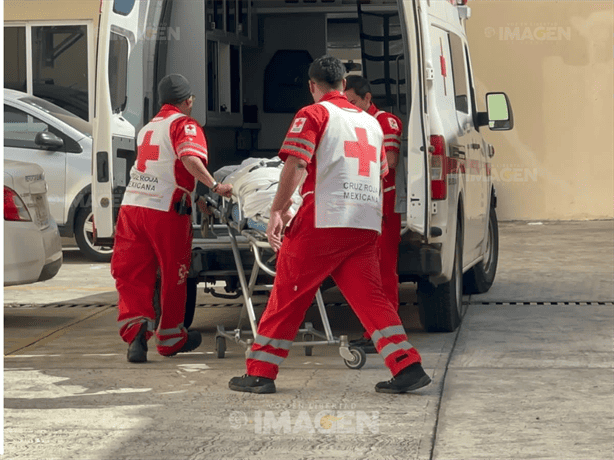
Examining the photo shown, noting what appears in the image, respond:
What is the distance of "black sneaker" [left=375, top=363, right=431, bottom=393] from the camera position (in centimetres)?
595

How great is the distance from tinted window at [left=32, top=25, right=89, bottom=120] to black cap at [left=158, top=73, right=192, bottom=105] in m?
9.72

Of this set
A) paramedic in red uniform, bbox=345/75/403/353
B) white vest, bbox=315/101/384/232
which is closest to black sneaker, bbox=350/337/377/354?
paramedic in red uniform, bbox=345/75/403/353

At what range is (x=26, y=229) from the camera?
855 cm

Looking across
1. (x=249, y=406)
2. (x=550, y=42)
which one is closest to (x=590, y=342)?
(x=249, y=406)

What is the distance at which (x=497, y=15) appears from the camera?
711 inches

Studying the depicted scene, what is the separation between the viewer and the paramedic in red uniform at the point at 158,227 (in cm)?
706

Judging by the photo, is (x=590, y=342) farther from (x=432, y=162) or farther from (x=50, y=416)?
(x=50, y=416)

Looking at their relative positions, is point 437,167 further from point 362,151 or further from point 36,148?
point 36,148

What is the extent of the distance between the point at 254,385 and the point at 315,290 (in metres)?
0.56

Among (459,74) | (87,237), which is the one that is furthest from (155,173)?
(87,237)

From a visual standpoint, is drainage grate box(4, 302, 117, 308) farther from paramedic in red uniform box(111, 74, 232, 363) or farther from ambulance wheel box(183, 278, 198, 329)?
paramedic in red uniform box(111, 74, 232, 363)

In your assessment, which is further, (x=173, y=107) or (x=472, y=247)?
(x=472, y=247)

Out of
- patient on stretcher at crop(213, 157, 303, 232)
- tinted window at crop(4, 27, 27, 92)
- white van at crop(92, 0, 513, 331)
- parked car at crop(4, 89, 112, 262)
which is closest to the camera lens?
patient on stretcher at crop(213, 157, 303, 232)

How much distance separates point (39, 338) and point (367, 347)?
2.35 m
